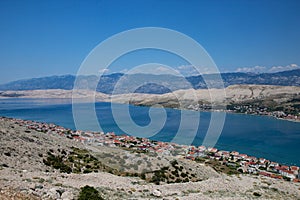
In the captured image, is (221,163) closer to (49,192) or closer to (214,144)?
(214,144)

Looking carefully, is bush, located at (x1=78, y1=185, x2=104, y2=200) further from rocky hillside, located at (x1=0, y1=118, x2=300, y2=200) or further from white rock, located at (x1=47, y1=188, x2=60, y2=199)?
white rock, located at (x1=47, y1=188, x2=60, y2=199)

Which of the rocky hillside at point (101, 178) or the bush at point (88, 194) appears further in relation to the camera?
the rocky hillside at point (101, 178)

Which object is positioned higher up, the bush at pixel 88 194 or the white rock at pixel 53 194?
the white rock at pixel 53 194

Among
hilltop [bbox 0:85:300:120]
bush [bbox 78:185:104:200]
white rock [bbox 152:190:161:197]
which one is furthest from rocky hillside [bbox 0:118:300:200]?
hilltop [bbox 0:85:300:120]

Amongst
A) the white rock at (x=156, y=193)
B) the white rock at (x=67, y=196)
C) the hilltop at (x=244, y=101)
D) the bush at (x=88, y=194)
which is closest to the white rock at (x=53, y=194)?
the white rock at (x=67, y=196)

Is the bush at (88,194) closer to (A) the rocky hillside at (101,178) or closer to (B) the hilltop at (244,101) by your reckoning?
(A) the rocky hillside at (101,178)

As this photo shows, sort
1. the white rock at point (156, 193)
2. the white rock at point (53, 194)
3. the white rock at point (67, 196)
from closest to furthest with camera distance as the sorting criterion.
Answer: the white rock at point (53, 194), the white rock at point (67, 196), the white rock at point (156, 193)

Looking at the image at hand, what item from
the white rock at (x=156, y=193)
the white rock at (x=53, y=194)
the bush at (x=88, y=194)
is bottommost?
the white rock at (x=156, y=193)

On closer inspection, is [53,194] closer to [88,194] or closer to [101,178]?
[88,194]
